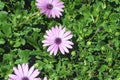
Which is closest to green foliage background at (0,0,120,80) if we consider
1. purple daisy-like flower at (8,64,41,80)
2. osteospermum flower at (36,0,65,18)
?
osteospermum flower at (36,0,65,18)

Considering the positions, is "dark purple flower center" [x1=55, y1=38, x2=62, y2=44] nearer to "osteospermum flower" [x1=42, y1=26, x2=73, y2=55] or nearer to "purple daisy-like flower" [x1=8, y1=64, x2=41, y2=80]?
"osteospermum flower" [x1=42, y1=26, x2=73, y2=55]

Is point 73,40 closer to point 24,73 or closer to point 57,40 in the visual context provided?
point 57,40

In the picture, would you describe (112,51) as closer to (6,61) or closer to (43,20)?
(43,20)

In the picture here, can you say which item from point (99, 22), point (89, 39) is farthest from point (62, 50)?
point (99, 22)

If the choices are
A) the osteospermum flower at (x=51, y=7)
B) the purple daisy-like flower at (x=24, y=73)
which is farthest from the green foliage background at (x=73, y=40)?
the purple daisy-like flower at (x=24, y=73)

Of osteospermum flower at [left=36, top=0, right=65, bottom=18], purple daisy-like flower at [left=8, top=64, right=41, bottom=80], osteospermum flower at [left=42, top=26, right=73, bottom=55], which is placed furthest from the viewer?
osteospermum flower at [left=36, top=0, right=65, bottom=18]

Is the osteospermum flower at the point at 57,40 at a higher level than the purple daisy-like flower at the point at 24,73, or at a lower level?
higher

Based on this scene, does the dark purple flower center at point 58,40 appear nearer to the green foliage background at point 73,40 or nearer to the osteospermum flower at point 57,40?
the osteospermum flower at point 57,40
